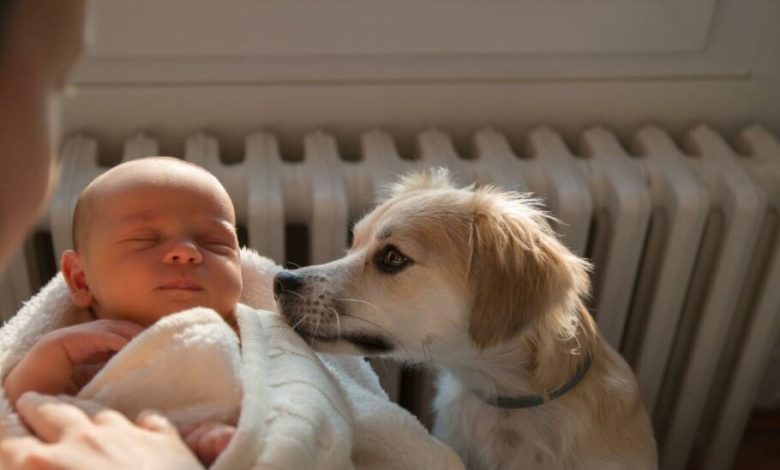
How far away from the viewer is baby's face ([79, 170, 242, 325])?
99 cm

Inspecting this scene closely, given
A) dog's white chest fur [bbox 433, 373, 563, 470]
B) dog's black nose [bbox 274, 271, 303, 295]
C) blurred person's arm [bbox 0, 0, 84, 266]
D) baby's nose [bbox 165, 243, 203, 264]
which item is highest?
blurred person's arm [bbox 0, 0, 84, 266]

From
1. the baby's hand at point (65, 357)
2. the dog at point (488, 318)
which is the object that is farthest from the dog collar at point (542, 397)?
the baby's hand at point (65, 357)

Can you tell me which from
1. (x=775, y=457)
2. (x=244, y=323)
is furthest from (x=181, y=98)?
(x=775, y=457)

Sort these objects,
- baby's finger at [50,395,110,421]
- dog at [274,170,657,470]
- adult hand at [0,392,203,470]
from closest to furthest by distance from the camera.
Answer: adult hand at [0,392,203,470]
baby's finger at [50,395,110,421]
dog at [274,170,657,470]

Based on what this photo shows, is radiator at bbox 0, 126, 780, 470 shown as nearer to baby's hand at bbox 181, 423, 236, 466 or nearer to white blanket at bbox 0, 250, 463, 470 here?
white blanket at bbox 0, 250, 463, 470

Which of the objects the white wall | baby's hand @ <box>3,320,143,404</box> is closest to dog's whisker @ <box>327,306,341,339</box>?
baby's hand @ <box>3,320,143,404</box>

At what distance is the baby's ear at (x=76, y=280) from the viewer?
3.46 ft

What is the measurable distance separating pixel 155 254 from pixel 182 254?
3 cm

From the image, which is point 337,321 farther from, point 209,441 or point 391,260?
point 209,441

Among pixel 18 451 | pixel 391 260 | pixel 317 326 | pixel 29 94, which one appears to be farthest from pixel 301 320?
pixel 29 94

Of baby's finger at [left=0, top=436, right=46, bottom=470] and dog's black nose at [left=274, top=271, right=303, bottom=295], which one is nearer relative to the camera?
baby's finger at [left=0, top=436, right=46, bottom=470]

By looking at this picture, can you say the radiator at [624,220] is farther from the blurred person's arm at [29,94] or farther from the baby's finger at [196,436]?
the blurred person's arm at [29,94]

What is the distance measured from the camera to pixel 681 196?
4.58 ft

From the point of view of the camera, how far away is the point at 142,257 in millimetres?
994
